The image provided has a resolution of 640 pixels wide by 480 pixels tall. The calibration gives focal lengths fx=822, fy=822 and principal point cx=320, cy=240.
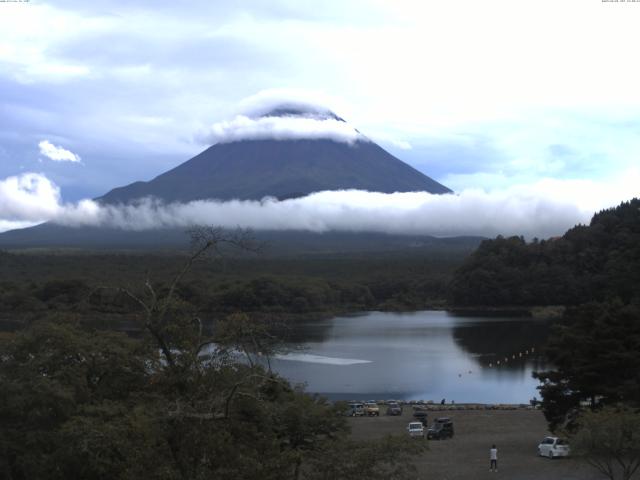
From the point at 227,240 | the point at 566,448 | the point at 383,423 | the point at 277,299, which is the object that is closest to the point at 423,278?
the point at 277,299

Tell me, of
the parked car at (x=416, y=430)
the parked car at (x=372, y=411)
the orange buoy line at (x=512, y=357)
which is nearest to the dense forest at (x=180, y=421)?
the parked car at (x=416, y=430)

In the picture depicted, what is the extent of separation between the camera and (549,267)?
66.5 meters

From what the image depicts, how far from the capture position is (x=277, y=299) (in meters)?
59.3

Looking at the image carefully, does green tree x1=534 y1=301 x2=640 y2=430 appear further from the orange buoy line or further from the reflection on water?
the orange buoy line

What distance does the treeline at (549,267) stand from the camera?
209 feet

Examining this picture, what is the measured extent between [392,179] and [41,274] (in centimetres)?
7885

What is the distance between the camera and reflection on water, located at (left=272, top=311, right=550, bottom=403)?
91.1 feet

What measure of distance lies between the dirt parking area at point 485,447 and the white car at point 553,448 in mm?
147

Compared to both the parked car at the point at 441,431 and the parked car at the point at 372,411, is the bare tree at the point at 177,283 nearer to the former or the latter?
the parked car at the point at 441,431

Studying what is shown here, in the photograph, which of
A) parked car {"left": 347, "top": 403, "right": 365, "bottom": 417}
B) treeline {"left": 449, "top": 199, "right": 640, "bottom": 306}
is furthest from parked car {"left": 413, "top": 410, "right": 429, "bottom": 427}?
treeline {"left": 449, "top": 199, "right": 640, "bottom": 306}

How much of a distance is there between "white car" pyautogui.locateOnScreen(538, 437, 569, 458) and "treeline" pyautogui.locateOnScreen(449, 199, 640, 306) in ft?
160

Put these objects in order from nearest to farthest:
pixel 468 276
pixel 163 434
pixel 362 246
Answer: pixel 163 434 < pixel 468 276 < pixel 362 246

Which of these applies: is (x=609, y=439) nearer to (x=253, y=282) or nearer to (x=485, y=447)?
(x=485, y=447)

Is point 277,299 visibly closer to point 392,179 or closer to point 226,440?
point 226,440
